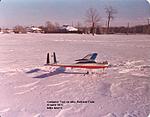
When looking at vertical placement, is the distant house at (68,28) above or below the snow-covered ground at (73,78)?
above

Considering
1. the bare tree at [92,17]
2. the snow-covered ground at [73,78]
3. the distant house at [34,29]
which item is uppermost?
the bare tree at [92,17]

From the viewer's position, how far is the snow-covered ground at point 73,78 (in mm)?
1140

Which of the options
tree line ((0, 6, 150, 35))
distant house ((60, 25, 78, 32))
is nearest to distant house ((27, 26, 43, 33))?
tree line ((0, 6, 150, 35))

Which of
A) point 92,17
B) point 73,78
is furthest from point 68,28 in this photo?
point 73,78

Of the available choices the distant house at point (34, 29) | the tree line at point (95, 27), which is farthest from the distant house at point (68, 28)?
the distant house at point (34, 29)

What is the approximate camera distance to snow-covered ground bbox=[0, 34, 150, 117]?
1140mm

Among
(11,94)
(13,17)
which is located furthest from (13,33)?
(11,94)

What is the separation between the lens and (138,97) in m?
1.16

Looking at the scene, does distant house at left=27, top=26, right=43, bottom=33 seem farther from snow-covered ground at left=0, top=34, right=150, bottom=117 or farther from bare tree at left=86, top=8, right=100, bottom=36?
bare tree at left=86, top=8, right=100, bottom=36

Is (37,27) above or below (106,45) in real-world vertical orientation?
above

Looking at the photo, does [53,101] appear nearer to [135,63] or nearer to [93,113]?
[93,113]

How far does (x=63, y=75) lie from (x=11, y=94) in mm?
297

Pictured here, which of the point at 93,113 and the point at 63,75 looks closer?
the point at 93,113

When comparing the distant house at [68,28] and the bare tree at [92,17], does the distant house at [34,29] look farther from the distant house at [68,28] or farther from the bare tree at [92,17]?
the bare tree at [92,17]
